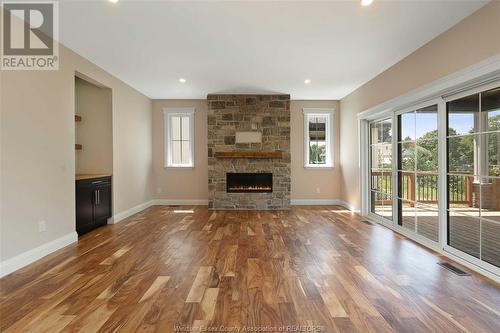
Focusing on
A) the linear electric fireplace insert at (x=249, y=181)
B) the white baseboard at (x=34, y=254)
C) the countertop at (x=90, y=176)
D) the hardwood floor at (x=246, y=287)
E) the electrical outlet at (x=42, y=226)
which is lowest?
the hardwood floor at (x=246, y=287)

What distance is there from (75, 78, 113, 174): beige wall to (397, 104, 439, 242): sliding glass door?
205 inches

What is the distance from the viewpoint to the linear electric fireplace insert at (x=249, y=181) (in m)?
6.70

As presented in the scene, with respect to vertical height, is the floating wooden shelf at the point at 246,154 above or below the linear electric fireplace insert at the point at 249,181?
above

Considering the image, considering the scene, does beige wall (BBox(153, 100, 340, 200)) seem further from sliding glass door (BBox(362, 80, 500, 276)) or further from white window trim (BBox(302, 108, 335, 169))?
sliding glass door (BBox(362, 80, 500, 276))

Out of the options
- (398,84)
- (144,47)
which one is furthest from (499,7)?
(144,47)

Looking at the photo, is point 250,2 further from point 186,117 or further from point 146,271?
point 186,117

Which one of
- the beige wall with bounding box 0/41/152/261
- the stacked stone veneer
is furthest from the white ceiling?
the stacked stone veneer

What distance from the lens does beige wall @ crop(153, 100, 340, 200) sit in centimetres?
712

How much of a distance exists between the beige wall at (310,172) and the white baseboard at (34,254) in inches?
198

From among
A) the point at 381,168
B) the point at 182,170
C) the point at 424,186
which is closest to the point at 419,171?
the point at 424,186

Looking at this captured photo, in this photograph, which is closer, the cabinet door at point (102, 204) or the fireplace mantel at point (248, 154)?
the cabinet door at point (102, 204)

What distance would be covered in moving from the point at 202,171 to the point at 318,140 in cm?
324

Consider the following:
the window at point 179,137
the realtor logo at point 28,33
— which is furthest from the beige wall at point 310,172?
the realtor logo at point 28,33

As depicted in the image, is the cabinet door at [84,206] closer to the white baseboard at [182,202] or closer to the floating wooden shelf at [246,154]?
the white baseboard at [182,202]
